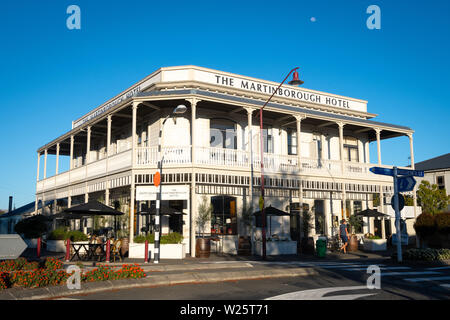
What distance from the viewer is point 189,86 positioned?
2288 centimetres

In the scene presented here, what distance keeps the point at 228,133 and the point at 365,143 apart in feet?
36.2

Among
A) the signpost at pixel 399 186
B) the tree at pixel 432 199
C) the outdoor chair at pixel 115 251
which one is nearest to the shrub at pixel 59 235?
the outdoor chair at pixel 115 251

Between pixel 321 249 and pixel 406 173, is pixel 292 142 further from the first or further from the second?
pixel 406 173

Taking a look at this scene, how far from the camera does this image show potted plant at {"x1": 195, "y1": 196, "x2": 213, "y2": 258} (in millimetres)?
18922

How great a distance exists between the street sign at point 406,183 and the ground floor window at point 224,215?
9.60 m

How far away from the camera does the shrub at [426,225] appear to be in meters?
17.8

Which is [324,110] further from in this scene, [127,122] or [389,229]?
[127,122]

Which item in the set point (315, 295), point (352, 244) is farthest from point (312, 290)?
point (352, 244)

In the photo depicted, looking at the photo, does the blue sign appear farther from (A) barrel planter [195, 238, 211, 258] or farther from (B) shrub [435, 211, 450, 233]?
(A) barrel planter [195, 238, 211, 258]

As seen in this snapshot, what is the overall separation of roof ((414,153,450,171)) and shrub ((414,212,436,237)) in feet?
79.9

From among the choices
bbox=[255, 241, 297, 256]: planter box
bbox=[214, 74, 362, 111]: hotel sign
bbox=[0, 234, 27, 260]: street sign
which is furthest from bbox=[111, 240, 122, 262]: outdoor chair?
bbox=[214, 74, 362, 111]: hotel sign

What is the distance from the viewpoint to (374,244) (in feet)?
77.6

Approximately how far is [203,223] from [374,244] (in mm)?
9958
